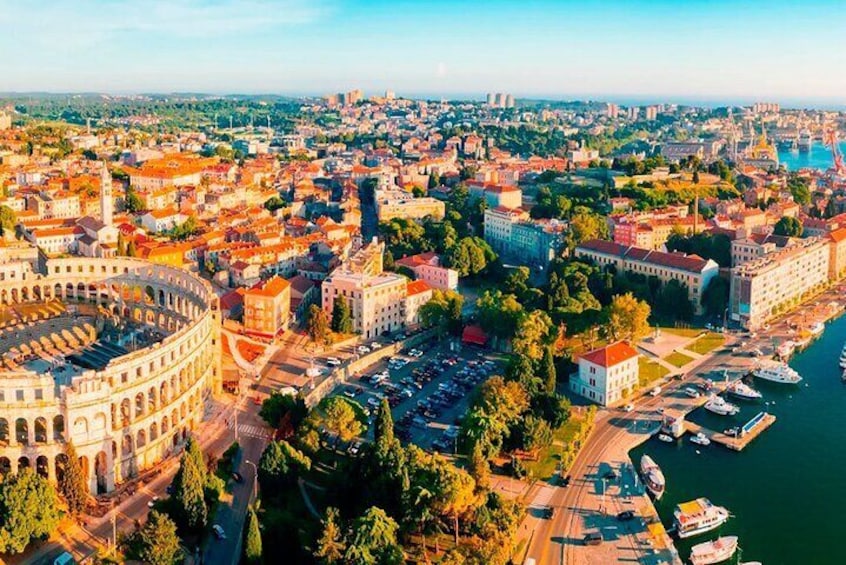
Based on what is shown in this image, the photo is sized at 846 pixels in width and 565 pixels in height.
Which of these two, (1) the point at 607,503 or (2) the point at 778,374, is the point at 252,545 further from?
(2) the point at 778,374

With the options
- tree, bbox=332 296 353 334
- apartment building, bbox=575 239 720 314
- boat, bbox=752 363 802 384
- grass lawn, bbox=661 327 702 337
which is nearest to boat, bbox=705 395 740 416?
boat, bbox=752 363 802 384

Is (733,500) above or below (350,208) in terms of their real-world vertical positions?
below

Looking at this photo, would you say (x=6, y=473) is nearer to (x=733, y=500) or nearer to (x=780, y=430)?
(x=733, y=500)

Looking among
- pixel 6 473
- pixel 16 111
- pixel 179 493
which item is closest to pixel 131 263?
pixel 6 473

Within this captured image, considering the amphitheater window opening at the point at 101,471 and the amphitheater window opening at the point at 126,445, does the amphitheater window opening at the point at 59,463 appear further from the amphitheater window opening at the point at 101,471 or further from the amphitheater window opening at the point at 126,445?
the amphitheater window opening at the point at 126,445

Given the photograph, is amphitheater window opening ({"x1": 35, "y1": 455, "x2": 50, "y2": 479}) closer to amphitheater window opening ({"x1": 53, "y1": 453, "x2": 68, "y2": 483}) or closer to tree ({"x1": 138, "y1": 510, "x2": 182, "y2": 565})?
amphitheater window opening ({"x1": 53, "y1": 453, "x2": 68, "y2": 483})

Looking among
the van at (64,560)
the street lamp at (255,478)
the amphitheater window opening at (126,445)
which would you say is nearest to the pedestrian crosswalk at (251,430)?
the street lamp at (255,478)
